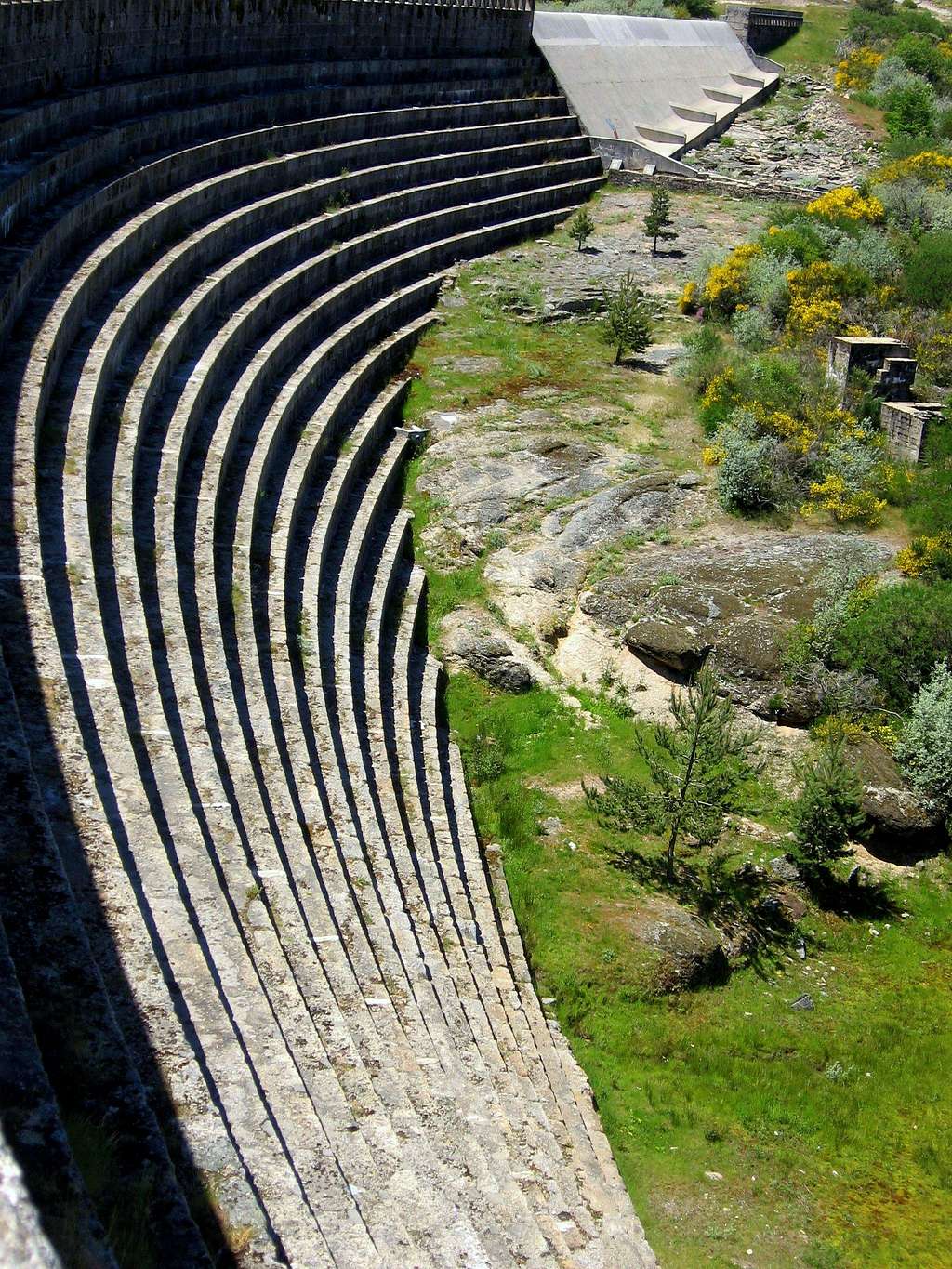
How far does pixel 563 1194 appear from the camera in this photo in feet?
29.8

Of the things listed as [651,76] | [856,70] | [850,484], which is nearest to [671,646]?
[850,484]

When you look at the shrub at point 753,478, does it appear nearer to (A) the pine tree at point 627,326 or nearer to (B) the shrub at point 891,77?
(A) the pine tree at point 627,326

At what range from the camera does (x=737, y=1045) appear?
12.8m

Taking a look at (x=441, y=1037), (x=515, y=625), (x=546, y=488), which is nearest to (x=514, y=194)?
(x=546, y=488)

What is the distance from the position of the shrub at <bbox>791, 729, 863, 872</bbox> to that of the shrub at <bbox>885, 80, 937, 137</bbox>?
92.4ft

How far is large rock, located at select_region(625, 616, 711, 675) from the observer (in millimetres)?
17156

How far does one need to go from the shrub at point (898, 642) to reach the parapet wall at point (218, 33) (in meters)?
12.6

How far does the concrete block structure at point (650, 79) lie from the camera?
34.5 meters

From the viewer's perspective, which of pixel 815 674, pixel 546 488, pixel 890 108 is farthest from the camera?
pixel 890 108

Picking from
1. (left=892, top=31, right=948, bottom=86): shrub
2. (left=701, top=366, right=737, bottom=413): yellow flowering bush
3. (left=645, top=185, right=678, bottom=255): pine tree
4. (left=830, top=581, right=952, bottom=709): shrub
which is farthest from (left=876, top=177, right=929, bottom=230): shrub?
(left=892, top=31, right=948, bottom=86): shrub

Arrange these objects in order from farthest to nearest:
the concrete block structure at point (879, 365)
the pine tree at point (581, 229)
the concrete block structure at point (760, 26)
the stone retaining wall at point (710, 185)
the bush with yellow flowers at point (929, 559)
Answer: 1. the concrete block structure at point (760, 26)
2. the stone retaining wall at point (710, 185)
3. the pine tree at point (581, 229)
4. the concrete block structure at point (879, 365)
5. the bush with yellow flowers at point (929, 559)

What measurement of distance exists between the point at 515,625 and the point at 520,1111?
8811 mm

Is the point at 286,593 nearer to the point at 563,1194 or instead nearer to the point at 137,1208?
the point at 563,1194

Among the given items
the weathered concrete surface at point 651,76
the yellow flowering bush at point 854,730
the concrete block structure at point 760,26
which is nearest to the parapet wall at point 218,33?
the weathered concrete surface at point 651,76
